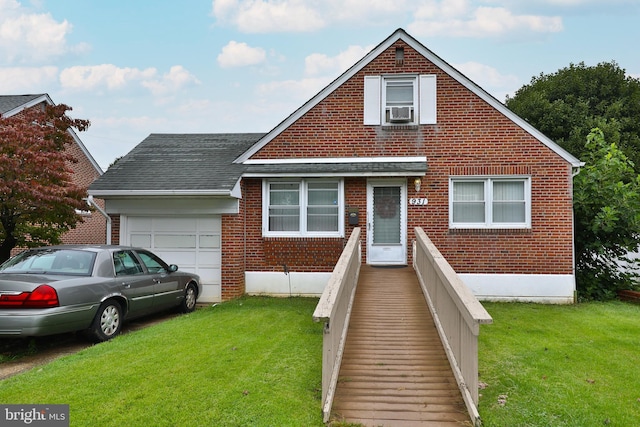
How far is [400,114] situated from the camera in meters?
10.9

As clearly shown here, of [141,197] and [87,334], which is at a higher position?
[141,197]

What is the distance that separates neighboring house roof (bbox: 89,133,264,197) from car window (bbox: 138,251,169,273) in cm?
211

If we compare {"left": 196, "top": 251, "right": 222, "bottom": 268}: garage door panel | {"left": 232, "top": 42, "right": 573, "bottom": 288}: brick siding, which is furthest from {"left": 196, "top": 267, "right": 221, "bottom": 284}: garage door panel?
{"left": 232, "top": 42, "right": 573, "bottom": 288}: brick siding

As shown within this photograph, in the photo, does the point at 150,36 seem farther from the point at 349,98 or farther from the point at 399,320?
the point at 399,320

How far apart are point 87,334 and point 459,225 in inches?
319

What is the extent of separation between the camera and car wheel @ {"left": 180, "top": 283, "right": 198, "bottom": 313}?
952cm

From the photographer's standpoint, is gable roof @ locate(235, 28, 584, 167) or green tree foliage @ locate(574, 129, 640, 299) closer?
gable roof @ locate(235, 28, 584, 167)

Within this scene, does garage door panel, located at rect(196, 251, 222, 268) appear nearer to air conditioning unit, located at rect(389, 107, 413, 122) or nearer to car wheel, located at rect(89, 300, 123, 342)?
car wheel, located at rect(89, 300, 123, 342)

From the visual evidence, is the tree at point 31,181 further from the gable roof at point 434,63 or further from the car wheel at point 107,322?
the gable roof at point 434,63

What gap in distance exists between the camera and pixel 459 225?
1070 cm

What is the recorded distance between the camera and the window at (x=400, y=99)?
10.9 metres

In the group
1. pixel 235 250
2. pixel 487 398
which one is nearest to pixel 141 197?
pixel 235 250

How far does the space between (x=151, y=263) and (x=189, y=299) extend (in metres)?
1.48

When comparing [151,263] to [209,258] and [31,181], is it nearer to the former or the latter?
[209,258]
